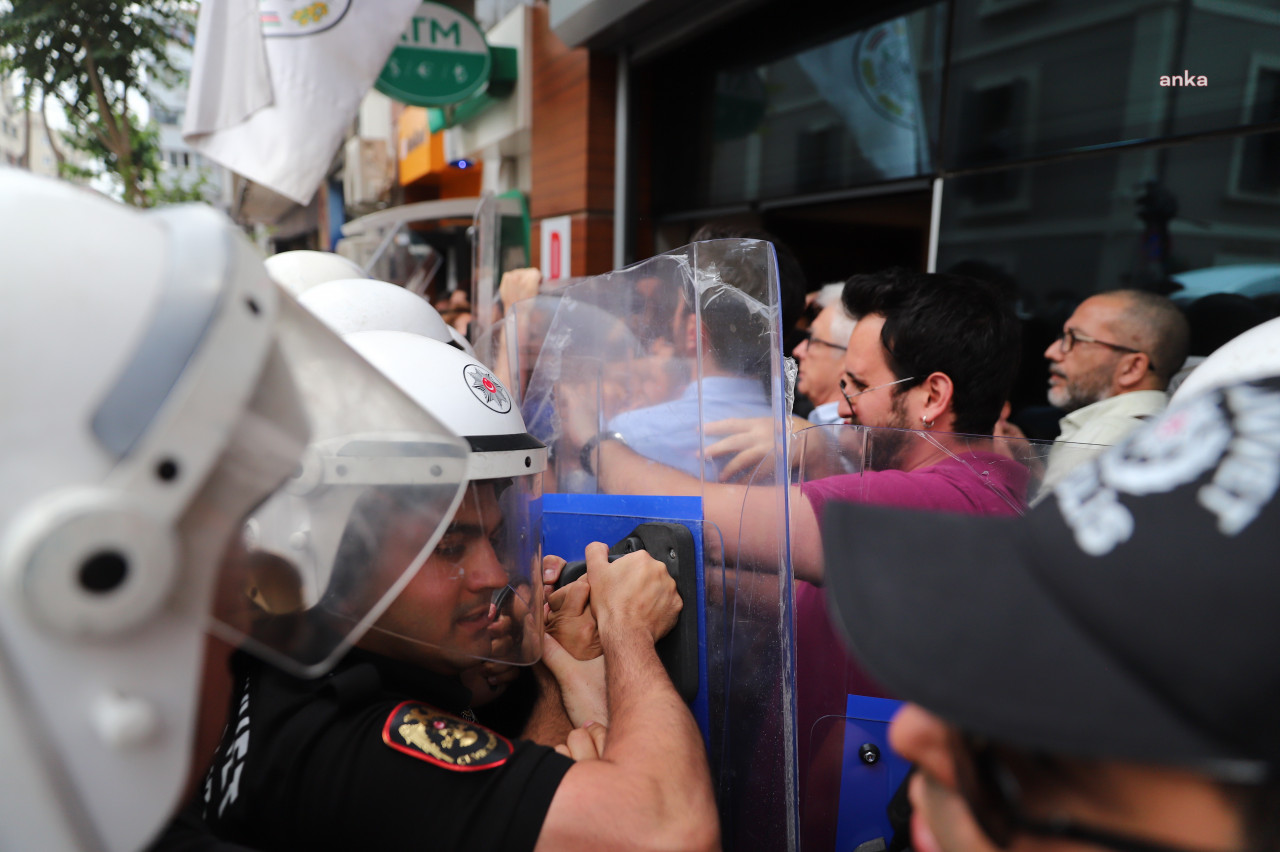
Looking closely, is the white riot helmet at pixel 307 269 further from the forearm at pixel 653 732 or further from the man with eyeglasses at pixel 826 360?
the forearm at pixel 653 732

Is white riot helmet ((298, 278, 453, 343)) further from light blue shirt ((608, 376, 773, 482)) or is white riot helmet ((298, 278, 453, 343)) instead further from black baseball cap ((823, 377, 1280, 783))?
black baseball cap ((823, 377, 1280, 783))

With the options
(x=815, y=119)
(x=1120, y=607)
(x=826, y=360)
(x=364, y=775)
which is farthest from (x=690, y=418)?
(x=815, y=119)

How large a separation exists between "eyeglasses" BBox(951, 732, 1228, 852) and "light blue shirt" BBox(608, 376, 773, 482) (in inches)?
29.7

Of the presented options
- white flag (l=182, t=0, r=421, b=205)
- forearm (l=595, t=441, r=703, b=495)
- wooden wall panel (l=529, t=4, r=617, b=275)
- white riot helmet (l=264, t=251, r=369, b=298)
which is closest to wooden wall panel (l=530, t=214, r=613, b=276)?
wooden wall panel (l=529, t=4, r=617, b=275)

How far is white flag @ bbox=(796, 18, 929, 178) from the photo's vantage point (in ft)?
13.3

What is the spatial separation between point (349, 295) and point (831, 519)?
216cm

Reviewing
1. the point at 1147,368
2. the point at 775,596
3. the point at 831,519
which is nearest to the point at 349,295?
the point at 775,596

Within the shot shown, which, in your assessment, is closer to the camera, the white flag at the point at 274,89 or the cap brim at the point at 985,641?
the cap brim at the point at 985,641

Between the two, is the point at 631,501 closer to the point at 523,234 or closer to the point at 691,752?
the point at 691,752

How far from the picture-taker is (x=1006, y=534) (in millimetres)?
803

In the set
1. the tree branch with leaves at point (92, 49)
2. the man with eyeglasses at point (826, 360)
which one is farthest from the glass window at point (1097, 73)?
the tree branch with leaves at point (92, 49)

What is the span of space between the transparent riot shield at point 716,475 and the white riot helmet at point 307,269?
1824 mm

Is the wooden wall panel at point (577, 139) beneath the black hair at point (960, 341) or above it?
above

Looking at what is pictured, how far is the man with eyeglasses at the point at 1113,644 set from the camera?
2.00 feet
